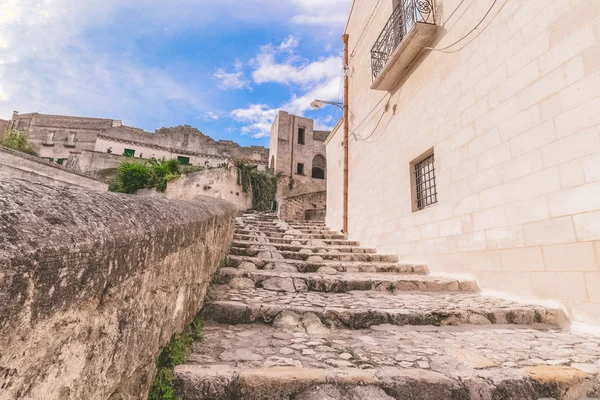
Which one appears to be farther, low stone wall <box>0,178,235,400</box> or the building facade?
the building facade

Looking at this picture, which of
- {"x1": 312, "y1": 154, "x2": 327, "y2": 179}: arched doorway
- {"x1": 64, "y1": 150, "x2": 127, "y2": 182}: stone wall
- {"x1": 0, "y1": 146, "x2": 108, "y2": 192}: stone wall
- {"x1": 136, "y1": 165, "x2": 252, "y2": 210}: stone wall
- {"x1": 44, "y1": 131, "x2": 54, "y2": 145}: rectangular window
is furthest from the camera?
{"x1": 44, "y1": 131, "x2": 54, "y2": 145}: rectangular window

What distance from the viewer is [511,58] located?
10.9 ft

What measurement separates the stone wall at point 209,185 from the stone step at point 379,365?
1363 centimetres

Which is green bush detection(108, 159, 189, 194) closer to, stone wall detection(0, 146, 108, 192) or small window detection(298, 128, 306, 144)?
stone wall detection(0, 146, 108, 192)

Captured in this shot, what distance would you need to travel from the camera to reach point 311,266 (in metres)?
4.01

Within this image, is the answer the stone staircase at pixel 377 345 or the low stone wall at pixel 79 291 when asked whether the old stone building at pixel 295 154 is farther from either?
the low stone wall at pixel 79 291

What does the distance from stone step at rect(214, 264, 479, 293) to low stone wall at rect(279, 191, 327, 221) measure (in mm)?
9401

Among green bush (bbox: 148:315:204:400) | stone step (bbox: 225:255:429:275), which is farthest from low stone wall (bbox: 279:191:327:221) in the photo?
green bush (bbox: 148:315:204:400)

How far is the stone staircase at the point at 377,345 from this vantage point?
56.0 inches

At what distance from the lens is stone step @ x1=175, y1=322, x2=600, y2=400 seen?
54.7 inches

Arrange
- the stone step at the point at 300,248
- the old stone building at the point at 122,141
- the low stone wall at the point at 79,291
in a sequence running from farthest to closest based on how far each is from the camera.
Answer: the old stone building at the point at 122,141 → the stone step at the point at 300,248 → the low stone wall at the point at 79,291

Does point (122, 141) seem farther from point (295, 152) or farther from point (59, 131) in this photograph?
point (295, 152)

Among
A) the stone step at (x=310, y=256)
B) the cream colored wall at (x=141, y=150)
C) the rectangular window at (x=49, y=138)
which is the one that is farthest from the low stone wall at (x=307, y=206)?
the rectangular window at (x=49, y=138)

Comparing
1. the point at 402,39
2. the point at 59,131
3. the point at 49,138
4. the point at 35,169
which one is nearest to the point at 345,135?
the point at 402,39
